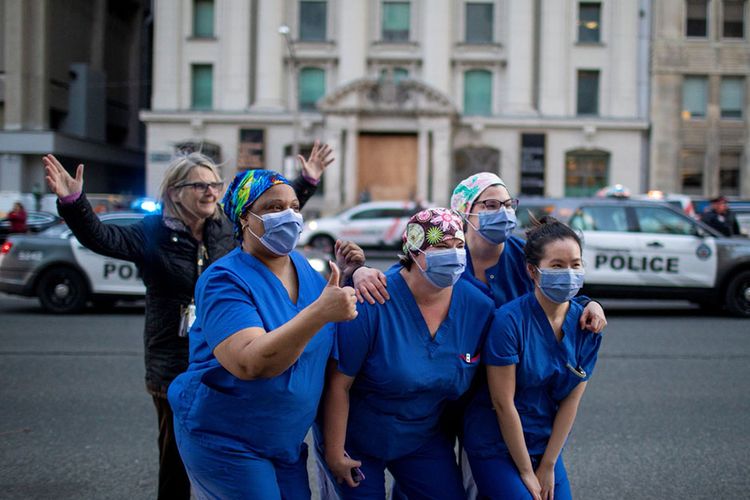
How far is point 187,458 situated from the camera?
2955 millimetres

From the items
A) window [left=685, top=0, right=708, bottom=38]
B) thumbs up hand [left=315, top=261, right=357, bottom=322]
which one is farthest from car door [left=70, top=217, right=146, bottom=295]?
window [left=685, top=0, right=708, bottom=38]

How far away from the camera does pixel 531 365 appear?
3.14 metres

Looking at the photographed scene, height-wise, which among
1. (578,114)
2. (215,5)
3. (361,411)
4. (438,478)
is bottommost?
(438,478)

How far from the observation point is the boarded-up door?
121 feet

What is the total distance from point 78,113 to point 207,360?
43.7m

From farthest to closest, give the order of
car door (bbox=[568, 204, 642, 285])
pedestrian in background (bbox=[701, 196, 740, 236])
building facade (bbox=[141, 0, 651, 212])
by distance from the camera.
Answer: building facade (bbox=[141, 0, 651, 212]), pedestrian in background (bbox=[701, 196, 740, 236]), car door (bbox=[568, 204, 642, 285])

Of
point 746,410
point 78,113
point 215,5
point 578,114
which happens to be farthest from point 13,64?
point 746,410

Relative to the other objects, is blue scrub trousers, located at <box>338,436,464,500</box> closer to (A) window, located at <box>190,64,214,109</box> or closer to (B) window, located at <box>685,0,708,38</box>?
(A) window, located at <box>190,64,214,109</box>

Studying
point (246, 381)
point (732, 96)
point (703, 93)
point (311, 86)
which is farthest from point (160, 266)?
point (732, 96)

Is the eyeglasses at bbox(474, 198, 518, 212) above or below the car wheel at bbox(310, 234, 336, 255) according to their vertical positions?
above

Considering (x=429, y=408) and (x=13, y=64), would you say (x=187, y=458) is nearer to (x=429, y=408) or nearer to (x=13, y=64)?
(x=429, y=408)

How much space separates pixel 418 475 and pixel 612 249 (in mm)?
10017

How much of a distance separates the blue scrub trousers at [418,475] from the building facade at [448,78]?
3349 centimetres

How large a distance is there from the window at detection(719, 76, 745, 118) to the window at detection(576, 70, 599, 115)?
18.8 ft
